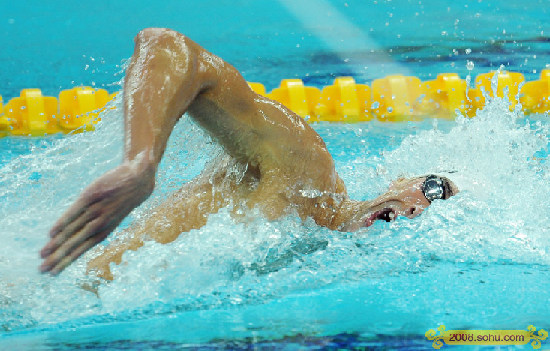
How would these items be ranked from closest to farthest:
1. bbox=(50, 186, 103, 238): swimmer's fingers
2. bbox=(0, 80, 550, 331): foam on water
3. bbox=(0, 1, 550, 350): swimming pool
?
bbox=(50, 186, 103, 238): swimmer's fingers < bbox=(0, 1, 550, 350): swimming pool < bbox=(0, 80, 550, 331): foam on water

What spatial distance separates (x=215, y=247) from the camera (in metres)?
1.72

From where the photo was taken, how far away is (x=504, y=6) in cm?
636

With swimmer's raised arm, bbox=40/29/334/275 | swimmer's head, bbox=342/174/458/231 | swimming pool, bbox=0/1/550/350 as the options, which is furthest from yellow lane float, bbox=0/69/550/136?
swimmer's raised arm, bbox=40/29/334/275

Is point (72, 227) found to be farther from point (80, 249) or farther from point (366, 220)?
point (366, 220)

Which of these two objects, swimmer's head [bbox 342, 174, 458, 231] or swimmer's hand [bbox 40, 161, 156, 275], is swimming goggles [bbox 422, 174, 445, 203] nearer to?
swimmer's head [bbox 342, 174, 458, 231]

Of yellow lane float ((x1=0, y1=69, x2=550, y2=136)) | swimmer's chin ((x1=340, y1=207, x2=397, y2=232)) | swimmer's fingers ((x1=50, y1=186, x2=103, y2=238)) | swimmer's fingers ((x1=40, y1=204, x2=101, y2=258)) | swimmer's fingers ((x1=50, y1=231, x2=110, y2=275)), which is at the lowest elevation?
swimmer's fingers ((x1=50, y1=231, x2=110, y2=275))

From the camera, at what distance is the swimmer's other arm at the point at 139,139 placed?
109 centimetres

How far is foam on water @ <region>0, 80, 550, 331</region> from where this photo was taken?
5.18 ft

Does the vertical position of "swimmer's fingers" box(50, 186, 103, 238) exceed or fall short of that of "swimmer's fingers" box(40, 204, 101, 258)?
it exceeds it

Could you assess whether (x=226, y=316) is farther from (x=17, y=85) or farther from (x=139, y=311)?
(x=17, y=85)

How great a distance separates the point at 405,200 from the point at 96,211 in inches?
41.1

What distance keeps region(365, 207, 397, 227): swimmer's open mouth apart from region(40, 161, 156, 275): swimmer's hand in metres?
0.85

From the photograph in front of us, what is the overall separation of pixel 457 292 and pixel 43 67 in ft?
13.9

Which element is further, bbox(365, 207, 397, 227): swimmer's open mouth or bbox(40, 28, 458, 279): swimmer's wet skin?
bbox(365, 207, 397, 227): swimmer's open mouth
